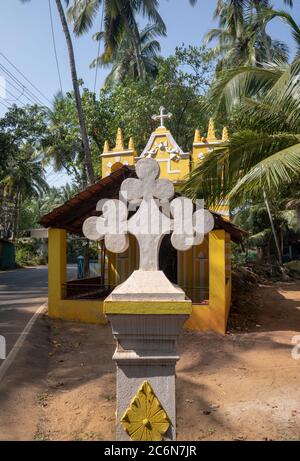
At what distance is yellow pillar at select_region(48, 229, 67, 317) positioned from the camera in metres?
Result: 10.3

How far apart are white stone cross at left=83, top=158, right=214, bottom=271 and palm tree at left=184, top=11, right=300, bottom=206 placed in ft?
11.1

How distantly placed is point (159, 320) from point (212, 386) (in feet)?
13.6

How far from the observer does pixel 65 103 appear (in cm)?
2261

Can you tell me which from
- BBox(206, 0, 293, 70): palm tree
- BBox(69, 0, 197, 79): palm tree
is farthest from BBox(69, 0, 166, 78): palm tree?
BBox(206, 0, 293, 70): palm tree

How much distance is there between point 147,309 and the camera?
2.61 meters

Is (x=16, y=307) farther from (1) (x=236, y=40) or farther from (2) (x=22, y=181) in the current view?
(2) (x=22, y=181)

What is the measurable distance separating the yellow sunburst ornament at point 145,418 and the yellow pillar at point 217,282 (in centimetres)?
678

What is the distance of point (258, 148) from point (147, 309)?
5.39m

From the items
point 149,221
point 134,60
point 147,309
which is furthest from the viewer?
point 134,60

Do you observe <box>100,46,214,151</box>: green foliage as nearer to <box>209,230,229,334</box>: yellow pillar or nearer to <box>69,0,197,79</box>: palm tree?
<box>69,0,197,79</box>: palm tree

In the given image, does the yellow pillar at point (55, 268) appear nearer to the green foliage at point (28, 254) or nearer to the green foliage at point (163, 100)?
the green foliage at point (163, 100)

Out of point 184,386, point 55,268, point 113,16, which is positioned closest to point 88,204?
point 55,268

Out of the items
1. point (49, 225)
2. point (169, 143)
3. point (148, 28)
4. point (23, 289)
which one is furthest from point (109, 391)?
point (148, 28)

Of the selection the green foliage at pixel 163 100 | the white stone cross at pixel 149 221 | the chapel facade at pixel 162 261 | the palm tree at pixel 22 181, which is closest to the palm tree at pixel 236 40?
the green foliage at pixel 163 100
